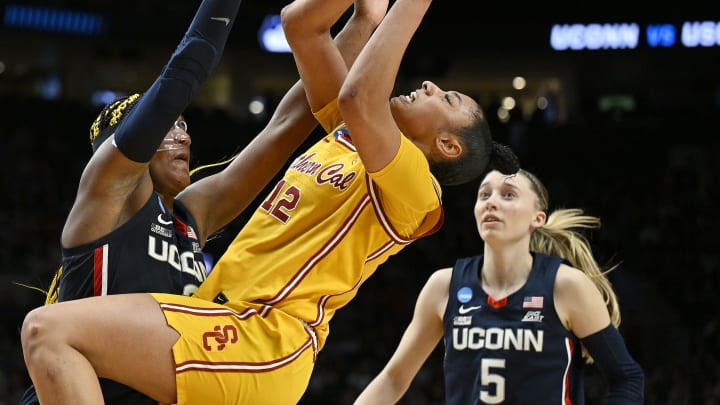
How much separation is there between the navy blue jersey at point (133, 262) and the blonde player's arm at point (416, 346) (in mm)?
1265

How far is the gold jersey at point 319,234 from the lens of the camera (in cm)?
285

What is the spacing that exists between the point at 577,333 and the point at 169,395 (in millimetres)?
1746

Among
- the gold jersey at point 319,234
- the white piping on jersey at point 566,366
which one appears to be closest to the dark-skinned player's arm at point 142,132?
the gold jersey at point 319,234

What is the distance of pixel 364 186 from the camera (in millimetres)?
2914

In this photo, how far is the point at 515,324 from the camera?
3.79 meters

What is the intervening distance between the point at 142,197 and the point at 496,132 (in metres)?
12.1

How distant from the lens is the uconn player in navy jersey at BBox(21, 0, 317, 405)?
102 inches

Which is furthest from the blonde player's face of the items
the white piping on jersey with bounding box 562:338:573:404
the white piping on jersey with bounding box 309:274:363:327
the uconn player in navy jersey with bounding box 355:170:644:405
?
the white piping on jersey with bounding box 309:274:363:327

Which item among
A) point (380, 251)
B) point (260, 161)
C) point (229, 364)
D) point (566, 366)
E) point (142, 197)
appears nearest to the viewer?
point (229, 364)

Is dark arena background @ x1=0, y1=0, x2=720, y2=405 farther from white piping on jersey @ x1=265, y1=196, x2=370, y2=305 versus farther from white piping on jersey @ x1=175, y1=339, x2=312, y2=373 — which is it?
white piping on jersey @ x1=175, y1=339, x2=312, y2=373

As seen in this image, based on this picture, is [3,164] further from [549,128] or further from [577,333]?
[577,333]

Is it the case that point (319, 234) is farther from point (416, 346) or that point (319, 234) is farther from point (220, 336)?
point (416, 346)

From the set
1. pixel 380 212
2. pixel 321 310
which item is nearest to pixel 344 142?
pixel 380 212

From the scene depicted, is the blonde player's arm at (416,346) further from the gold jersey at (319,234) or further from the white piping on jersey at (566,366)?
the gold jersey at (319,234)
